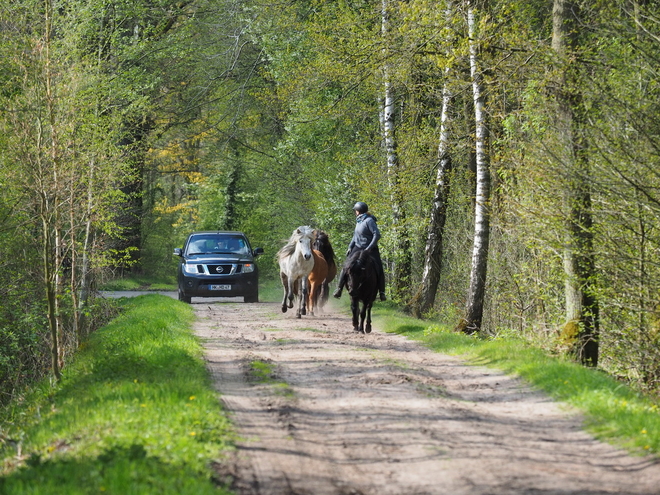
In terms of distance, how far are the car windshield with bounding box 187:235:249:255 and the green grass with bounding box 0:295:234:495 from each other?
13517 mm

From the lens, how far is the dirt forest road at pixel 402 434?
20.7 feet

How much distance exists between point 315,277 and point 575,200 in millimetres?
9602

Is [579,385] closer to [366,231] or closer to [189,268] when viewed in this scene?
[366,231]

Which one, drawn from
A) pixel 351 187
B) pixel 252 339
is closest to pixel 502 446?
pixel 252 339

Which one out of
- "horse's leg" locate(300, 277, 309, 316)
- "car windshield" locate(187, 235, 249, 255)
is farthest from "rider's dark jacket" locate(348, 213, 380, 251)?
"car windshield" locate(187, 235, 249, 255)

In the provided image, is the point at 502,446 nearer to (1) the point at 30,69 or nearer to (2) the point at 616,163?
(2) the point at 616,163

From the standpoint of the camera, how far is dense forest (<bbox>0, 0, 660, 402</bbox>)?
1169cm

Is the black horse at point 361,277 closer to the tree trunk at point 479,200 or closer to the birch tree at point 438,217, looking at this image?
the tree trunk at point 479,200

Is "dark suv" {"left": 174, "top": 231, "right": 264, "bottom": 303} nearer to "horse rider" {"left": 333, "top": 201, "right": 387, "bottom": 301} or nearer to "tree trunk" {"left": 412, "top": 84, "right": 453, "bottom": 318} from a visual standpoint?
"tree trunk" {"left": 412, "top": 84, "right": 453, "bottom": 318}

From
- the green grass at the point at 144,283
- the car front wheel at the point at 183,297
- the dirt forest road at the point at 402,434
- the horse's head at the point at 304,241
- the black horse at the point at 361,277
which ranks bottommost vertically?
the dirt forest road at the point at 402,434

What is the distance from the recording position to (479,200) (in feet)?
51.3

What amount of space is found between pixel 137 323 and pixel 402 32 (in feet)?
24.8

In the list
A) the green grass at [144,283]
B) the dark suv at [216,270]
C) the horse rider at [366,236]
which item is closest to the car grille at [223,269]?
the dark suv at [216,270]

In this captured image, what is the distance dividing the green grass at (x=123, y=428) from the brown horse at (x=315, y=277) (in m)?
7.41
